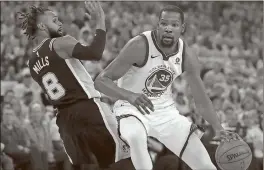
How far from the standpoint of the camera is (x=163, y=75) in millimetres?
4336

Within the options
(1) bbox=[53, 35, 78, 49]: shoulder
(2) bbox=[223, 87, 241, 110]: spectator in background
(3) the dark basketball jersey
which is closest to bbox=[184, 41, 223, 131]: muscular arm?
(3) the dark basketball jersey

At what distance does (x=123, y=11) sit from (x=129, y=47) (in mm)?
7226

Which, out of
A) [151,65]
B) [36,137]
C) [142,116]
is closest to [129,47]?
[151,65]

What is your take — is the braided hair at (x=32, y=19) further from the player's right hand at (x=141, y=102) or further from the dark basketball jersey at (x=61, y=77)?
the player's right hand at (x=141, y=102)

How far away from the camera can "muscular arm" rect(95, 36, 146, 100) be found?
161 inches

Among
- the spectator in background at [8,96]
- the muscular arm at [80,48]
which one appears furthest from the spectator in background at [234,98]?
the muscular arm at [80,48]

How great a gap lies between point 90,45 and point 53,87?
47 centimetres

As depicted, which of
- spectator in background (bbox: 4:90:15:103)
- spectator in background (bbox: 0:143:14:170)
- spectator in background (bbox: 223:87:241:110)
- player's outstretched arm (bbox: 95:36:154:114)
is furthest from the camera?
spectator in background (bbox: 223:87:241:110)

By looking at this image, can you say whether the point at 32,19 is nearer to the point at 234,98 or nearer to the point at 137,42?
the point at 137,42

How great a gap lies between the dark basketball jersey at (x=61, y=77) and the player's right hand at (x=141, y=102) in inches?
20.6

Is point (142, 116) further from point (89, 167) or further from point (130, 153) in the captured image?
point (89, 167)

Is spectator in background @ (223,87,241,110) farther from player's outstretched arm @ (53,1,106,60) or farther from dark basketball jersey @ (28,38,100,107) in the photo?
player's outstretched arm @ (53,1,106,60)

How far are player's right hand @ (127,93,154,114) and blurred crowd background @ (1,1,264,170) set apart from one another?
8.08 ft

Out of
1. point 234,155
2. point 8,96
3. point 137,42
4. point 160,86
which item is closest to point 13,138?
point 8,96
